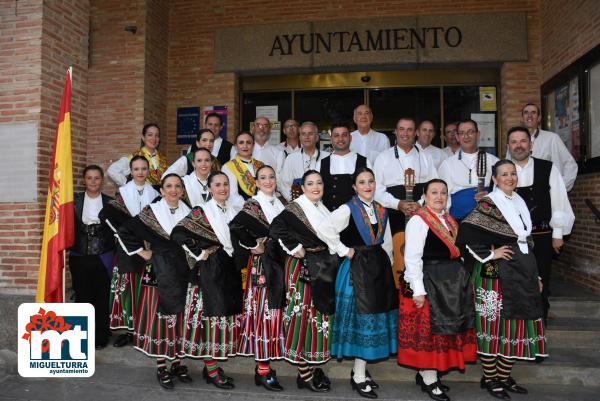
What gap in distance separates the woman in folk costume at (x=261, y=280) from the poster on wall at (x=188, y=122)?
15.5 ft

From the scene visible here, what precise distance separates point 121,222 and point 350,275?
2.25 meters

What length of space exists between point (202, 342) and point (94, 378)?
1.28 meters

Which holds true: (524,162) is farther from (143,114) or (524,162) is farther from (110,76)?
(110,76)

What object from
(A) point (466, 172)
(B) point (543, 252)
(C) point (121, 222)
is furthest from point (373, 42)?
(C) point (121, 222)

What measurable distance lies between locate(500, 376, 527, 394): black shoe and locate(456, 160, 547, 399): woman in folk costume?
1.08 ft

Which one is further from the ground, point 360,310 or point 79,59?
point 79,59

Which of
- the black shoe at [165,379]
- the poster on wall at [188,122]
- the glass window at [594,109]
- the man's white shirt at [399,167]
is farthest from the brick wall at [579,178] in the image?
the poster on wall at [188,122]

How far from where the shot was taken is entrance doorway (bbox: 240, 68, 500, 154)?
819 centimetres

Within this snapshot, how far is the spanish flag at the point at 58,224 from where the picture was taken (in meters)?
3.88

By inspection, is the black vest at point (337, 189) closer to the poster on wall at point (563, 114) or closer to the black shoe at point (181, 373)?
the black shoe at point (181, 373)

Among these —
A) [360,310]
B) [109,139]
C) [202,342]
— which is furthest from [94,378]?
[109,139]

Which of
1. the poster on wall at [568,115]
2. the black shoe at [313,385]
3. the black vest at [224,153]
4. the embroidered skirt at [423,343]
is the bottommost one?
the black shoe at [313,385]

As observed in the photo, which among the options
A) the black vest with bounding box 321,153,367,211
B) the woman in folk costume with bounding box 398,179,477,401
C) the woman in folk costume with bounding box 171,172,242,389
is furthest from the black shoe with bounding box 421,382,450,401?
the black vest with bounding box 321,153,367,211

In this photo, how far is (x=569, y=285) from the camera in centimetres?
609
